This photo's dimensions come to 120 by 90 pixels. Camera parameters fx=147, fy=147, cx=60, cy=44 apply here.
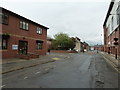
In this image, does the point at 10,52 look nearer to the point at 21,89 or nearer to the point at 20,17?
the point at 20,17

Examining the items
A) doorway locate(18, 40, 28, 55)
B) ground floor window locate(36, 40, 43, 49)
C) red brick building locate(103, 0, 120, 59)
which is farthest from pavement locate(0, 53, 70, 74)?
red brick building locate(103, 0, 120, 59)

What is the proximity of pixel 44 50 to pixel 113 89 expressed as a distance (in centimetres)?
2772

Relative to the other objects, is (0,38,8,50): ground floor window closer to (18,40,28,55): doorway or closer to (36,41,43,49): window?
(18,40,28,55): doorway

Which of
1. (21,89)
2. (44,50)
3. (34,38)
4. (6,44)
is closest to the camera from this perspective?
(21,89)

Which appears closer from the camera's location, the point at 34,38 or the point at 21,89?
the point at 21,89

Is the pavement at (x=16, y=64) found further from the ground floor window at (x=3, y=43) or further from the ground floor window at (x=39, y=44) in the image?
the ground floor window at (x=39, y=44)

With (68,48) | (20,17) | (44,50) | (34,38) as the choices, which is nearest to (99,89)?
(20,17)

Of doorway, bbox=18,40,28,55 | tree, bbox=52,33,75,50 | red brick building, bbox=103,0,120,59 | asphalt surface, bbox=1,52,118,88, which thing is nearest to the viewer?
asphalt surface, bbox=1,52,118,88

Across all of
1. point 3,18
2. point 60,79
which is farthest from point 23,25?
point 60,79

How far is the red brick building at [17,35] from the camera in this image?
67.4 ft

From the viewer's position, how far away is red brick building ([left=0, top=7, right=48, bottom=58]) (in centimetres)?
2053

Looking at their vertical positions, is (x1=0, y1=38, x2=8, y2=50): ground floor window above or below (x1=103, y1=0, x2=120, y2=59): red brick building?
below

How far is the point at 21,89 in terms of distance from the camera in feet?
22.0

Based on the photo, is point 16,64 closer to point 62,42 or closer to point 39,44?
point 39,44
